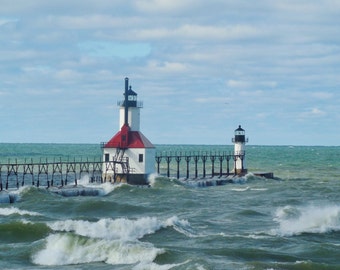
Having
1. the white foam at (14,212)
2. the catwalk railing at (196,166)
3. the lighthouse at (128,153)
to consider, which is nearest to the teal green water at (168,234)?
the white foam at (14,212)

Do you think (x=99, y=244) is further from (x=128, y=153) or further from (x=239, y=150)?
(x=239, y=150)

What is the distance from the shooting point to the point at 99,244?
32500mm

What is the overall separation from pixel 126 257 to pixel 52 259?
9.71 ft

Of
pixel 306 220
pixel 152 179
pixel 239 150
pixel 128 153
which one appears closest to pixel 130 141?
pixel 128 153

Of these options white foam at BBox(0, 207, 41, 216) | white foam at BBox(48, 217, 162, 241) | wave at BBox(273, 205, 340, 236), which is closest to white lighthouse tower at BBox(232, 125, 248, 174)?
wave at BBox(273, 205, 340, 236)

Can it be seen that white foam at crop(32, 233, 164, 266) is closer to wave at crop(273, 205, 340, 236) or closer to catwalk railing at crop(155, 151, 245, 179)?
wave at crop(273, 205, 340, 236)

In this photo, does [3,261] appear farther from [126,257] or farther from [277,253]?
[277,253]

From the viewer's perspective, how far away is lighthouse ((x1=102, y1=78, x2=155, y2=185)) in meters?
68.4

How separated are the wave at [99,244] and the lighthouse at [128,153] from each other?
2992cm

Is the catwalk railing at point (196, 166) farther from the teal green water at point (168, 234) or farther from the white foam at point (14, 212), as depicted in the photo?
the white foam at point (14, 212)

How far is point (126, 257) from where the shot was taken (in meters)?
31.0

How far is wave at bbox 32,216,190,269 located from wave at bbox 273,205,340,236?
6.75 meters

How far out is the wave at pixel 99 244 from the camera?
31.2 m

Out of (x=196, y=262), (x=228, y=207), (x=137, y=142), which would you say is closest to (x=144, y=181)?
(x=137, y=142)
